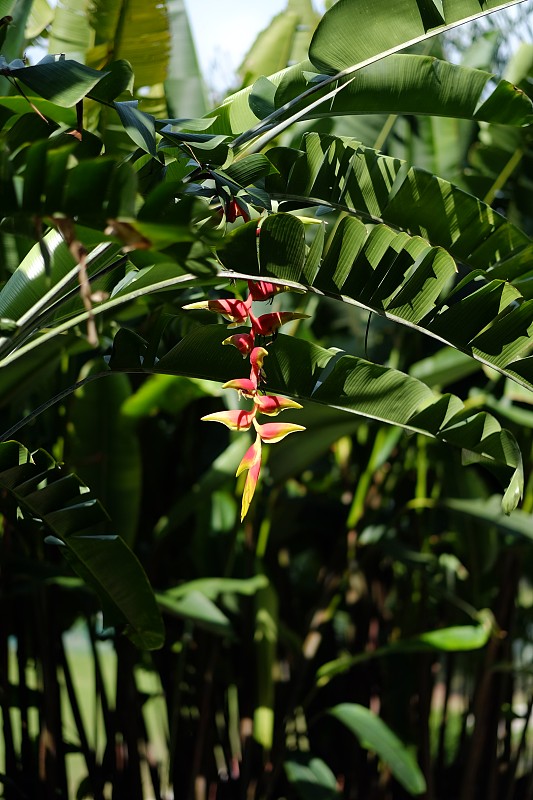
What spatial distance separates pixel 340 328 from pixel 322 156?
107cm

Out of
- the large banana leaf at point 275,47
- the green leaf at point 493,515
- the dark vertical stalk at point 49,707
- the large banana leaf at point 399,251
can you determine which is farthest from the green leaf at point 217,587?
the large banana leaf at point 275,47

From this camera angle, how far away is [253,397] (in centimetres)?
64

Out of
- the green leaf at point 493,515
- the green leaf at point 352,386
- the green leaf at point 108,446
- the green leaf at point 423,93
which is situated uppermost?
the green leaf at point 423,93

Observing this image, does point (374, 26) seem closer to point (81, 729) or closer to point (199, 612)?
point (199, 612)

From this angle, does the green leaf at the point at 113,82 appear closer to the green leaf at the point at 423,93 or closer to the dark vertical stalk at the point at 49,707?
the green leaf at the point at 423,93

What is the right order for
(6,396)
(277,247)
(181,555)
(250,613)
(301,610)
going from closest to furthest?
(277,247) → (6,396) → (250,613) → (181,555) → (301,610)

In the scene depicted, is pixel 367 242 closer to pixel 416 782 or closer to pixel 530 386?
pixel 530 386

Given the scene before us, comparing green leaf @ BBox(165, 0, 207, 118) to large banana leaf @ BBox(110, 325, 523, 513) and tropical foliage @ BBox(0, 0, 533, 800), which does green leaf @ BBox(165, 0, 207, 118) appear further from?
large banana leaf @ BBox(110, 325, 523, 513)

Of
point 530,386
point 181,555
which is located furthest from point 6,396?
point 530,386

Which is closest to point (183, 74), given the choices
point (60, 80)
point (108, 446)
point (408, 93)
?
point (108, 446)

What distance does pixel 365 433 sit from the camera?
1.71 meters

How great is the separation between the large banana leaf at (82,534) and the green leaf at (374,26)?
45cm

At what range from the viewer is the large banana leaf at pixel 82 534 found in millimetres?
734

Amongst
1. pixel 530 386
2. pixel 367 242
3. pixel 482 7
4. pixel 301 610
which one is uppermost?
pixel 482 7
